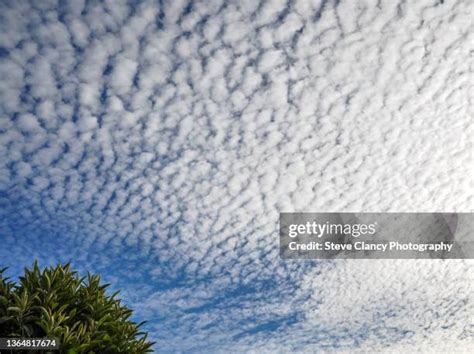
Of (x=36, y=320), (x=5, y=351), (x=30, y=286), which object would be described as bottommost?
(x=5, y=351)

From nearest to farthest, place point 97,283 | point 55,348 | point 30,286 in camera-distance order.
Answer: point 55,348
point 30,286
point 97,283

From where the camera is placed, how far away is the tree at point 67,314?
33.5 feet

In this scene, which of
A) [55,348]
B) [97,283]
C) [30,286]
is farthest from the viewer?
[97,283]

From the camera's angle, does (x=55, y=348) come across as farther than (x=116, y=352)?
No

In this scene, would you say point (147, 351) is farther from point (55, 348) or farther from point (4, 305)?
point (4, 305)

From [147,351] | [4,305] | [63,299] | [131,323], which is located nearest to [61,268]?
[63,299]

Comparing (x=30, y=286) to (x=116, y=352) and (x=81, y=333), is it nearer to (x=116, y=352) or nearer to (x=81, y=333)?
(x=81, y=333)

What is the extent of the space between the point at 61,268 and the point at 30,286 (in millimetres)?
850

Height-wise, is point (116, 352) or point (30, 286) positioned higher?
point (30, 286)

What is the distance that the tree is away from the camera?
33.5ft

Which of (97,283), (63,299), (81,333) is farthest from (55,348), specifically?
(97,283)

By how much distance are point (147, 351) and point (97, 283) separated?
223cm

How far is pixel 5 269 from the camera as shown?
36.7ft

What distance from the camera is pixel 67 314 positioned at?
1109 centimetres
